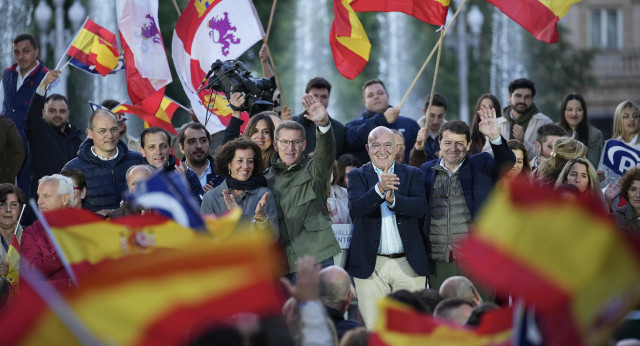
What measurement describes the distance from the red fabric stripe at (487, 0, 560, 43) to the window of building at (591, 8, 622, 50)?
1514 inches

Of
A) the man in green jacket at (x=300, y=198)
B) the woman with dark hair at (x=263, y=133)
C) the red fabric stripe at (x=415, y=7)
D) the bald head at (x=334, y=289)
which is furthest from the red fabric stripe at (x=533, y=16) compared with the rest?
the bald head at (x=334, y=289)

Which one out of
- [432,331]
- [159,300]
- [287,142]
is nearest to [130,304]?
[159,300]

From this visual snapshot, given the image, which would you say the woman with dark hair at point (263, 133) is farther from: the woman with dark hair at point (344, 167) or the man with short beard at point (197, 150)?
the woman with dark hair at point (344, 167)

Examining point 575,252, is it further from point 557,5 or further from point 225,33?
point 225,33

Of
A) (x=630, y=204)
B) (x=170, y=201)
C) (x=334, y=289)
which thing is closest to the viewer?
(x=170, y=201)

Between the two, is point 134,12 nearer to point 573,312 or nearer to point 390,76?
point 573,312

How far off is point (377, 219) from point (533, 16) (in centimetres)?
339

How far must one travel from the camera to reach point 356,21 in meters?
13.4

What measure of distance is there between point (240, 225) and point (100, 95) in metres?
22.1

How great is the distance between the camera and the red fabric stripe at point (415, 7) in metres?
13.4

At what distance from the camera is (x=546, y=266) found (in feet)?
19.4

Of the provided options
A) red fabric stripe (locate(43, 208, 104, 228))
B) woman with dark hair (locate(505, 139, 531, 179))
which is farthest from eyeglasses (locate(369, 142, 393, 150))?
red fabric stripe (locate(43, 208, 104, 228))

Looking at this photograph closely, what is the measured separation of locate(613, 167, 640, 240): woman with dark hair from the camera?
Result: 11289mm

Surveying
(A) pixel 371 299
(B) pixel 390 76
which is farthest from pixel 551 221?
(B) pixel 390 76
